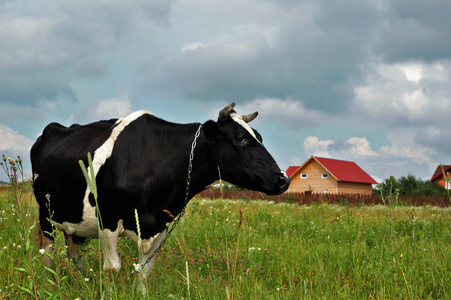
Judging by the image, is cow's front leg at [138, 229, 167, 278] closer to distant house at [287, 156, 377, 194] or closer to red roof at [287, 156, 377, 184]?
distant house at [287, 156, 377, 194]

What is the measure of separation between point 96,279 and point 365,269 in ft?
10.5

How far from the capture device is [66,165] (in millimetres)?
4777

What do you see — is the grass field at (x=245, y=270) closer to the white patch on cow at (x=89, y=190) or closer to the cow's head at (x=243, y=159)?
the white patch on cow at (x=89, y=190)

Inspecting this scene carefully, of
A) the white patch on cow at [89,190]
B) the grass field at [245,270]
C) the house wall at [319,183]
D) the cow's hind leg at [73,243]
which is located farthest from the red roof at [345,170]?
the white patch on cow at [89,190]

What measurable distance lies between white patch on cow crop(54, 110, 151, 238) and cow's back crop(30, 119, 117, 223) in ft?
0.27

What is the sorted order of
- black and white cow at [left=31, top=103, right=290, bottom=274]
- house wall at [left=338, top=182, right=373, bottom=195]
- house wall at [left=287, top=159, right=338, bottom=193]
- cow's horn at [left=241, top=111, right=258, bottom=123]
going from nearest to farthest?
black and white cow at [left=31, top=103, right=290, bottom=274], cow's horn at [left=241, top=111, right=258, bottom=123], house wall at [left=338, top=182, right=373, bottom=195], house wall at [left=287, top=159, right=338, bottom=193]

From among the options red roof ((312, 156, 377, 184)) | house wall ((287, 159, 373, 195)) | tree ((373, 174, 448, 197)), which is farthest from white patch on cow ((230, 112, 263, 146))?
red roof ((312, 156, 377, 184))

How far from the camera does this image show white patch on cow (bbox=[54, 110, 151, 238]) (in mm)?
4359

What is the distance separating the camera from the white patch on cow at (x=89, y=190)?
14.3 ft

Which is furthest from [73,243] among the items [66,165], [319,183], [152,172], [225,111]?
[319,183]

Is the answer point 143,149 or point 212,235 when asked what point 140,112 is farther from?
point 212,235

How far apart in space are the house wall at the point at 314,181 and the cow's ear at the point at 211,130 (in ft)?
154

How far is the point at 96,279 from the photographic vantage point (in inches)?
169

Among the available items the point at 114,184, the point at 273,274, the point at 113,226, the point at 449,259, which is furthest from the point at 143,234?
the point at 449,259
